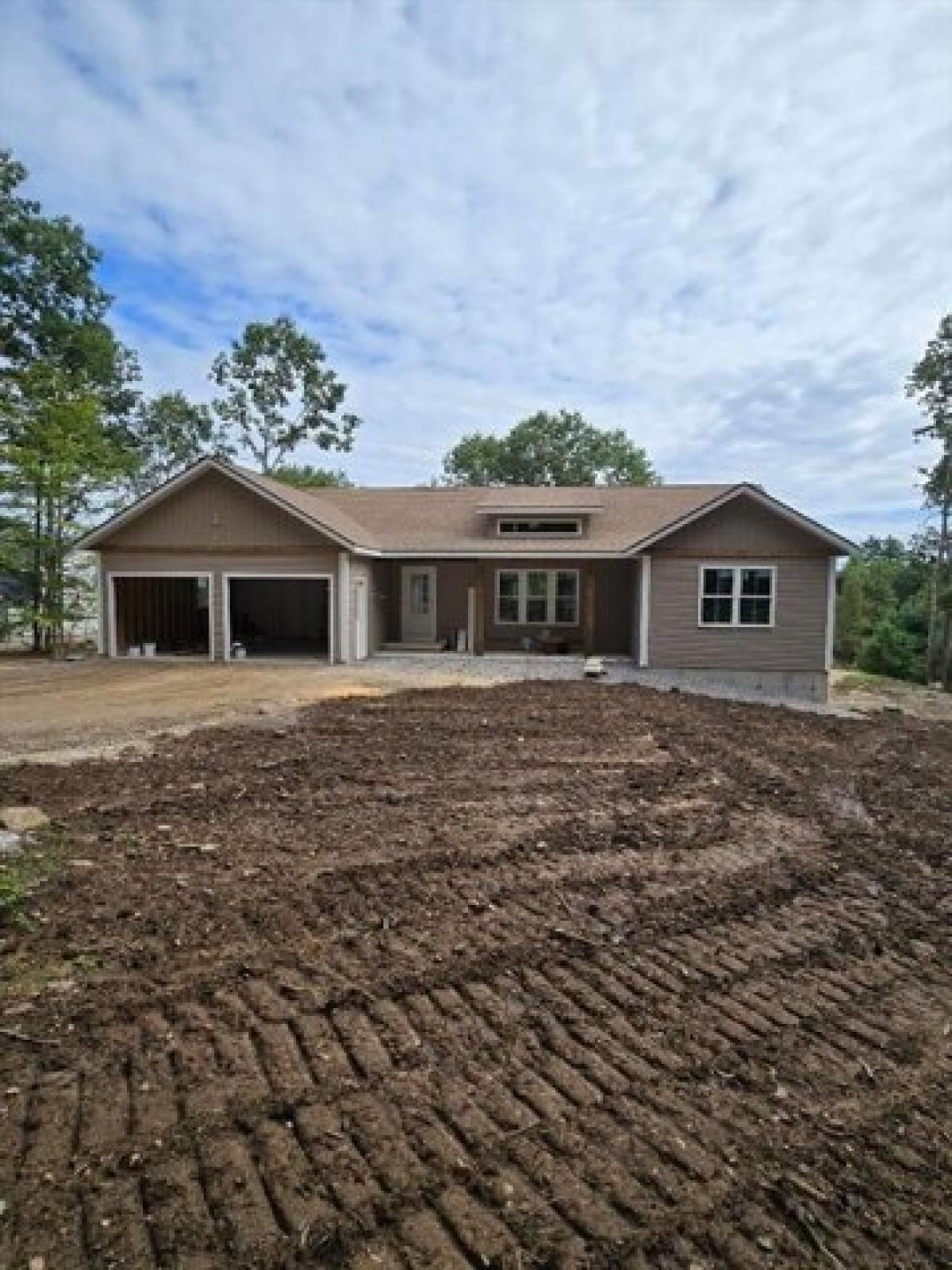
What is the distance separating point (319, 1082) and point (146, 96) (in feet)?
39.5

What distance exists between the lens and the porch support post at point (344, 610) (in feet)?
55.8

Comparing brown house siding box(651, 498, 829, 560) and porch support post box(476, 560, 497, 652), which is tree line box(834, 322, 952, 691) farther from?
porch support post box(476, 560, 497, 652)

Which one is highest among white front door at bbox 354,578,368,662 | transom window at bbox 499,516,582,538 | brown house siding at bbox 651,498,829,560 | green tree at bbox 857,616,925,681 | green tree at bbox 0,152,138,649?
green tree at bbox 0,152,138,649

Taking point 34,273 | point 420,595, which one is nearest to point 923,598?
point 420,595

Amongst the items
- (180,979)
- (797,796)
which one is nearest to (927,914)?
(797,796)

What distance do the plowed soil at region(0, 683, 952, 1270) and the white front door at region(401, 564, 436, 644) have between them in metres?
13.9

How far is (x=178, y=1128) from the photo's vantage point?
2.43m

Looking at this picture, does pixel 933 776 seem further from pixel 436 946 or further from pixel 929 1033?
pixel 436 946

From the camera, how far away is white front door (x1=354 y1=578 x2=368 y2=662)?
17969 mm

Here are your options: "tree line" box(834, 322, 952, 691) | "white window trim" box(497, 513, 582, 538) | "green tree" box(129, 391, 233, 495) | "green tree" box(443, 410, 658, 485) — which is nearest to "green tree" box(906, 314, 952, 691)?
"tree line" box(834, 322, 952, 691)

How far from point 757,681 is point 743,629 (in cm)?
120

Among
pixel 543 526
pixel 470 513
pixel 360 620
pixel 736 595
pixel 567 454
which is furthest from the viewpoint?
pixel 567 454

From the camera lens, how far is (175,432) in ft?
126

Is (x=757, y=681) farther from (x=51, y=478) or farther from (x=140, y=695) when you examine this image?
(x=51, y=478)
